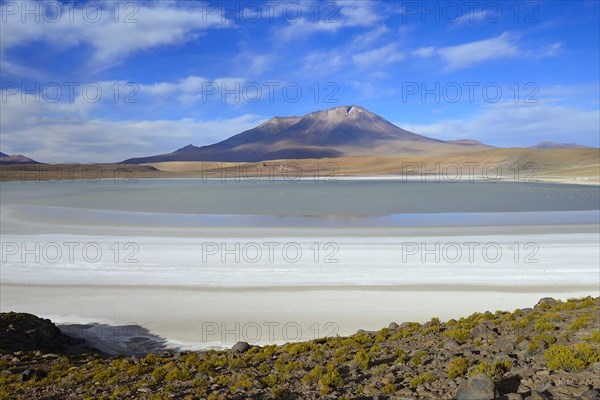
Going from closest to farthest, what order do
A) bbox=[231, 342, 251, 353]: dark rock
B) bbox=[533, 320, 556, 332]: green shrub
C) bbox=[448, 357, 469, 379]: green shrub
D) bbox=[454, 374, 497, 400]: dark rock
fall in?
bbox=[454, 374, 497, 400]: dark rock < bbox=[448, 357, 469, 379]: green shrub < bbox=[533, 320, 556, 332]: green shrub < bbox=[231, 342, 251, 353]: dark rock

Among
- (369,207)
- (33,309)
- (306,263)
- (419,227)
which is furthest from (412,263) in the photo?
(369,207)

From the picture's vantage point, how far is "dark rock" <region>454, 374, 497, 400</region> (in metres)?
4.19

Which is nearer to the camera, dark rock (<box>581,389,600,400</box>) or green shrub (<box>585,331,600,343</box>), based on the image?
dark rock (<box>581,389,600,400</box>)

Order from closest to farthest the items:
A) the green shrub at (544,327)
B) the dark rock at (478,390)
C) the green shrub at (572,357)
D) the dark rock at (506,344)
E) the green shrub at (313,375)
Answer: the dark rock at (478,390)
the green shrub at (572,357)
the green shrub at (313,375)
the dark rock at (506,344)
the green shrub at (544,327)

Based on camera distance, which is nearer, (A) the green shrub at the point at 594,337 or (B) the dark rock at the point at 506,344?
(A) the green shrub at the point at 594,337

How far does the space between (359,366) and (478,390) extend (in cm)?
176

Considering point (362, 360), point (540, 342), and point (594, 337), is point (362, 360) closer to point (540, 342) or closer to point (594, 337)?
point (540, 342)

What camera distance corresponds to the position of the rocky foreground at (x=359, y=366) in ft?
15.7

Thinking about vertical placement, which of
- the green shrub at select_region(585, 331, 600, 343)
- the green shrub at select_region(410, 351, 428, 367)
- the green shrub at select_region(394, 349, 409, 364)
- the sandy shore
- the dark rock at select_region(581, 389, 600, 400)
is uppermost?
the green shrub at select_region(585, 331, 600, 343)

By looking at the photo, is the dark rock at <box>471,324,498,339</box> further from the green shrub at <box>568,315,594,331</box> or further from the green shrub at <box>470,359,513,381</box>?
the green shrub at <box>470,359,513,381</box>

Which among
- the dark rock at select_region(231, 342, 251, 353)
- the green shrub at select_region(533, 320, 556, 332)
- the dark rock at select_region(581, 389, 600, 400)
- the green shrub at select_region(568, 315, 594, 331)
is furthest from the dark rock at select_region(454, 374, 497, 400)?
the dark rock at select_region(231, 342, 251, 353)

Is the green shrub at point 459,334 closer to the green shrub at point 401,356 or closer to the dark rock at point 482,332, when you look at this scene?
the dark rock at point 482,332

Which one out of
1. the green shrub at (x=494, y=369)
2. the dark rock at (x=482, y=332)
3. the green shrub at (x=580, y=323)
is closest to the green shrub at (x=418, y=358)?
the green shrub at (x=494, y=369)

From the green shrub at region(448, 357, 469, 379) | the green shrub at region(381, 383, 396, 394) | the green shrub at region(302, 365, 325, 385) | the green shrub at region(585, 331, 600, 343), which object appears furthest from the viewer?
the green shrub at region(585, 331, 600, 343)
